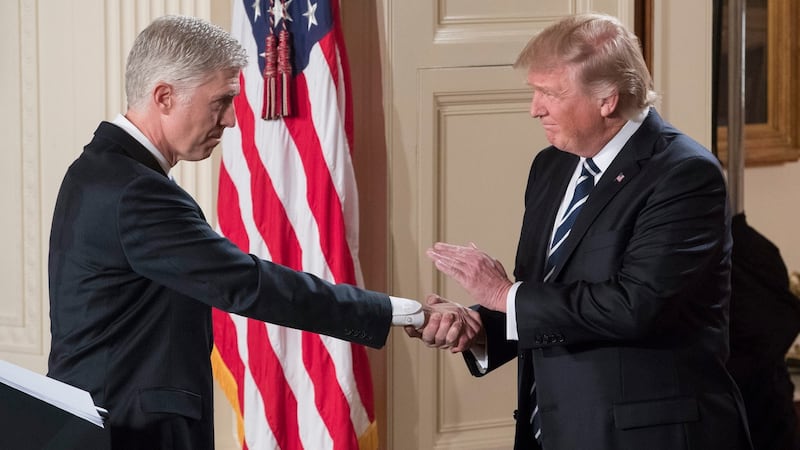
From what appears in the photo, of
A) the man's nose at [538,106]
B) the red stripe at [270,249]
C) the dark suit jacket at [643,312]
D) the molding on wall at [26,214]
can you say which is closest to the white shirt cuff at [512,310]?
the dark suit jacket at [643,312]

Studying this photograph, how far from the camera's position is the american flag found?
13.7 feet

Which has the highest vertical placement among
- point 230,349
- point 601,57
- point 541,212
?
point 601,57

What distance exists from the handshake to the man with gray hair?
47 cm

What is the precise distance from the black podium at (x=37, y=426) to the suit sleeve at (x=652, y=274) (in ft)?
3.47

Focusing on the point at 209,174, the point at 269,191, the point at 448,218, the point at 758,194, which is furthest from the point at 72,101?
the point at 758,194

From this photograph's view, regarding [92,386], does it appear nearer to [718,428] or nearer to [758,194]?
[718,428]

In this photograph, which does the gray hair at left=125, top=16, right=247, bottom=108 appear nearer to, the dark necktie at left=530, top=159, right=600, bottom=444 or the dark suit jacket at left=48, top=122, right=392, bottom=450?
the dark suit jacket at left=48, top=122, right=392, bottom=450

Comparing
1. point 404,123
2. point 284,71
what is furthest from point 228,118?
point 404,123

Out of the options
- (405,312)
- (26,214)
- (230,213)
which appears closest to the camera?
(405,312)

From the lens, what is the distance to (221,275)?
8.00ft

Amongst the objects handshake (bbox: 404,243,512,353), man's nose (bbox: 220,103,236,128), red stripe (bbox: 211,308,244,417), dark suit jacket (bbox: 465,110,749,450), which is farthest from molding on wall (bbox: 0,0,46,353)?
dark suit jacket (bbox: 465,110,749,450)

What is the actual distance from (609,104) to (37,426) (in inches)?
57.6

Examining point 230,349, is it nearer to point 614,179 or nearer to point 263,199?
point 263,199

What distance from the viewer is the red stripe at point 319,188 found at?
13.7 feet
